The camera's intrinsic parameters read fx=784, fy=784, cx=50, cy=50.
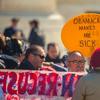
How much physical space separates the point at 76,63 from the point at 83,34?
1.29 ft

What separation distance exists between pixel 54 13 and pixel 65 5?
1.50m

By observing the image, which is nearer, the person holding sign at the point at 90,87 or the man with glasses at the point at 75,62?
the person holding sign at the point at 90,87

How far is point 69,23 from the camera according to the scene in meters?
10.4

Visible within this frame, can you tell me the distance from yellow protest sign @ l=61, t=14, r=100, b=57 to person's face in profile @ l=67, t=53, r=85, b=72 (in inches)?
3.6

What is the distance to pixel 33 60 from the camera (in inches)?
407

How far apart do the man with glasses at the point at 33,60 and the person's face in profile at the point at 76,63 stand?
0.37 meters

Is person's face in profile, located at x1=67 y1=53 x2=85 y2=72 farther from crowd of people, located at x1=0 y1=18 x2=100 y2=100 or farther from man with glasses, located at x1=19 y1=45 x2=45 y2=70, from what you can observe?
man with glasses, located at x1=19 y1=45 x2=45 y2=70

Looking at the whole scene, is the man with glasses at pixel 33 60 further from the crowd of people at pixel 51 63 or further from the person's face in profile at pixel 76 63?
the person's face in profile at pixel 76 63

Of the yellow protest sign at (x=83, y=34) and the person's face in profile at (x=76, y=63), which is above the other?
the yellow protest sign at (x=83, y=34)

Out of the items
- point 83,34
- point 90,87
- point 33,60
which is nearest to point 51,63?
point 33,60

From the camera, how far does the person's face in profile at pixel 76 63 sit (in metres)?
10.2

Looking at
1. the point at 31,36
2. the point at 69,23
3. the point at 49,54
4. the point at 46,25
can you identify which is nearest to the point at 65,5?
the point at 46,25

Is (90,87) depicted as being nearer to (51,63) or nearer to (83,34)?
(83,34)

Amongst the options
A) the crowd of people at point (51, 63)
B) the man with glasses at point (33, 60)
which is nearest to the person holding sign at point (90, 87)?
the crowd of people at point (51, 63)
